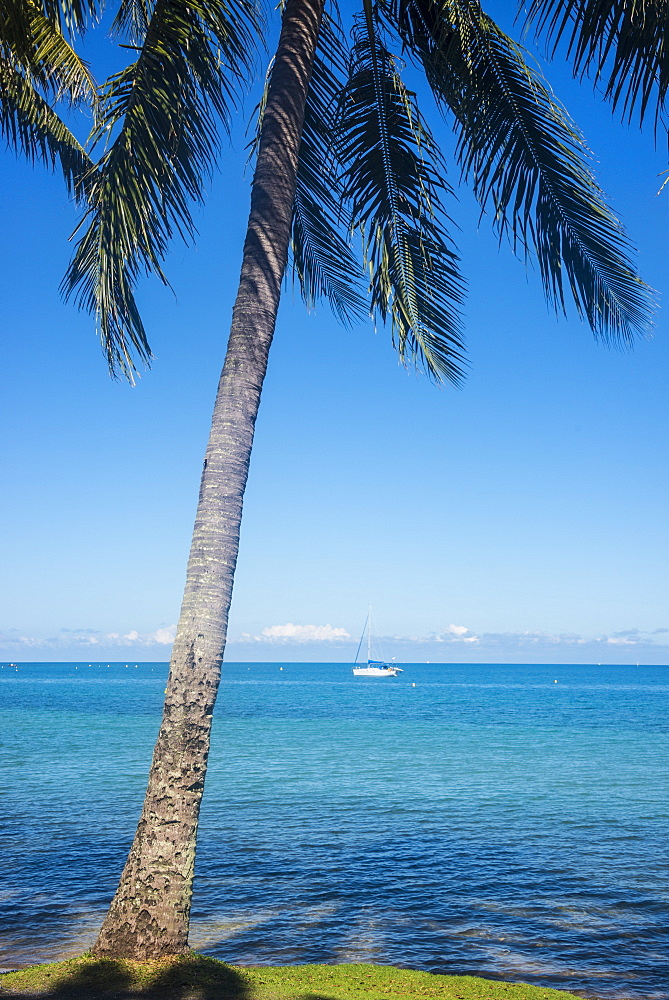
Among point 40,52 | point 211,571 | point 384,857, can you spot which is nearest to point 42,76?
point 40,52

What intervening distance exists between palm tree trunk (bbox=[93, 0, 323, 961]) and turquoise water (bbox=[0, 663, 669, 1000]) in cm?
370

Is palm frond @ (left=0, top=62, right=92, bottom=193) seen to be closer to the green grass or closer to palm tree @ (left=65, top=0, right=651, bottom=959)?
palm tree @ (left=65, top=0, right=651, bottom=959)

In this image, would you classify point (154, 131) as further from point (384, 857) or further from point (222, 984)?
point (384, 857)

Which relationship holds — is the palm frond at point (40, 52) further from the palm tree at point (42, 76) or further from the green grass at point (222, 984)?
the green grass at point (222, 984)

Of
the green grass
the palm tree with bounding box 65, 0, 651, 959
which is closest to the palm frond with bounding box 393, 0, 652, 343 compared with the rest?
the palm tree with bounding box 65, 0, 651, 959

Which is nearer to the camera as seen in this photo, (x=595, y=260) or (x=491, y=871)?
(x=595, y=260)

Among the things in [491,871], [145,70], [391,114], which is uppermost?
[391,114]

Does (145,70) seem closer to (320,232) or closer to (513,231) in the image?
(320,232)

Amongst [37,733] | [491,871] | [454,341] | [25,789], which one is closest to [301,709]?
[37,733]

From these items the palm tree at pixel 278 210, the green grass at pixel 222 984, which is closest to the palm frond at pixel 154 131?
the palm tree at pixel 278 210

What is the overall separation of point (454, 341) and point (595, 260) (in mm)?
1903

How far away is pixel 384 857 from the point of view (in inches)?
564

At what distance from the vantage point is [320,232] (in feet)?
32.4

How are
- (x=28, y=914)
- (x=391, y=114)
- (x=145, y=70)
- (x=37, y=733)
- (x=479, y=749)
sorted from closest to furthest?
(x=145, y=70)
(x=391, y=114)
(x=28, y=914)
(x=479, y=749)
(x=37, y=733)
